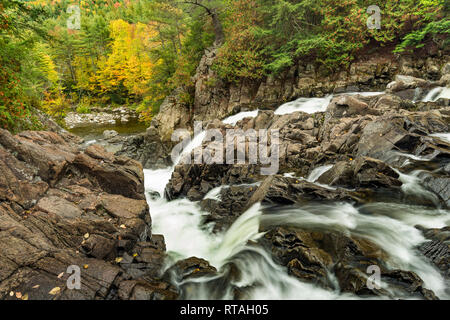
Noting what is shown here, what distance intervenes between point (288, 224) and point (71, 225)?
5.22 metres

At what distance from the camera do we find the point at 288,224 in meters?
6.18

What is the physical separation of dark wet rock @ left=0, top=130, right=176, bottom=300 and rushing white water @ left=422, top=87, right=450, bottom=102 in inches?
559

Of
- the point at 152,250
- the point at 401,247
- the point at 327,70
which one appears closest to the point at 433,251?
the point at 401,247

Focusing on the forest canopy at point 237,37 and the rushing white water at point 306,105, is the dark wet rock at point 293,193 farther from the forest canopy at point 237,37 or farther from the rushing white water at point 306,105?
the forest canopy at point 237,37

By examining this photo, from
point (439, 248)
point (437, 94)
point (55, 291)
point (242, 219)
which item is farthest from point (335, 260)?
point (437, 94)

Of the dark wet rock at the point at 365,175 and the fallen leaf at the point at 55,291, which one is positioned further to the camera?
the dark wet rock at the point at 365,175

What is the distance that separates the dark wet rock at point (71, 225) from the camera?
4008 millimetres

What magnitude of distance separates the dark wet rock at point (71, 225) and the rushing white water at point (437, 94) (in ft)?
46.6

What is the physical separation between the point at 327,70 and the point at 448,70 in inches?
252

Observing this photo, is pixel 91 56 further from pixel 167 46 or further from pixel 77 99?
pixel 167 46

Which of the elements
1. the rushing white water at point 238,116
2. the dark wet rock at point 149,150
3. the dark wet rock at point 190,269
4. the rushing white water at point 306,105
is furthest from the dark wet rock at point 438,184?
the dark wet rock at point 149,150

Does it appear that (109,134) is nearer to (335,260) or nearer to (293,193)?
(293,193)

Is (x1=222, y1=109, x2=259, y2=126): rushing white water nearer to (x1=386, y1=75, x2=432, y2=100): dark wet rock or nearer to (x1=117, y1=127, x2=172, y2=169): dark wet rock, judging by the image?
(x1=117, y1=127, x2=172, y2=169): dark wet rock

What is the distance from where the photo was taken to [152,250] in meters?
5.64
